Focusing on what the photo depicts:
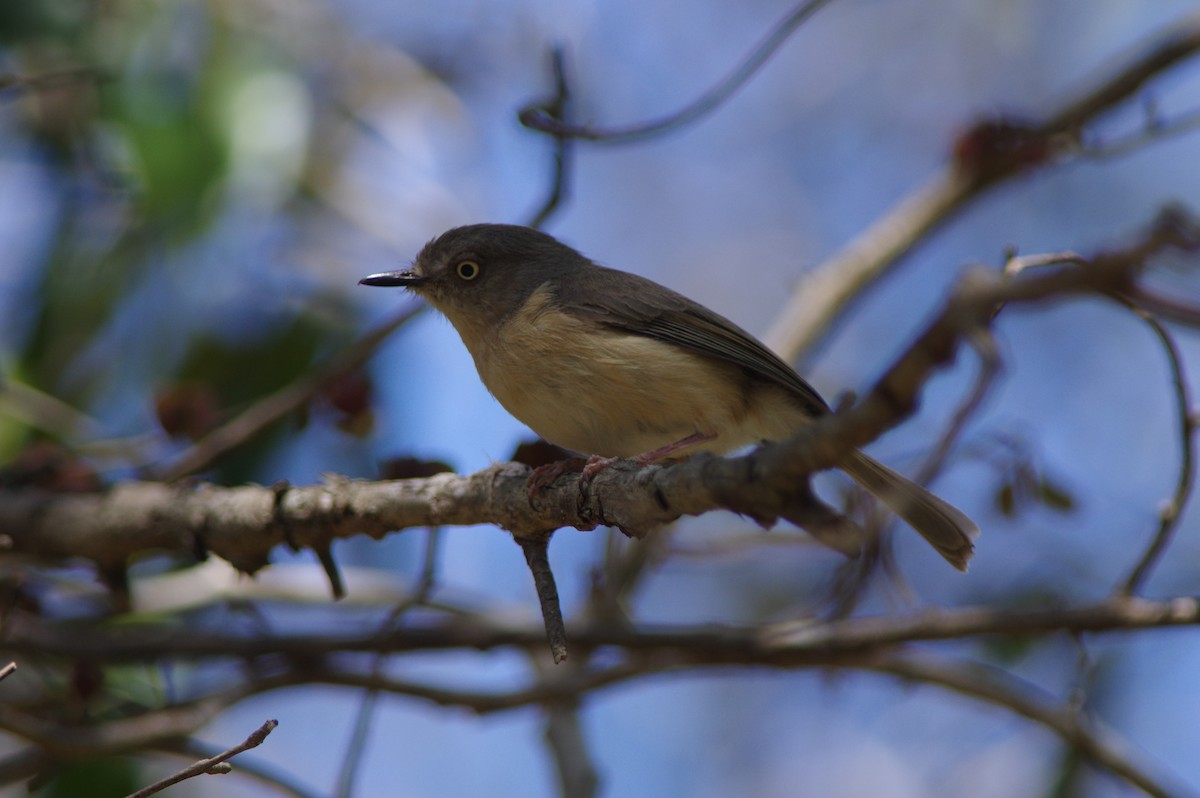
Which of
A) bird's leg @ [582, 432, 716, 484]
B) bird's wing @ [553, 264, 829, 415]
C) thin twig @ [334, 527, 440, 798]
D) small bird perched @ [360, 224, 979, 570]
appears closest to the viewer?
bird's leg @ [582, 432, 716, 484]

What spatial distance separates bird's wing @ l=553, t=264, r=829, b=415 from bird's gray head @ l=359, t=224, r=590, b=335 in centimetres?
33

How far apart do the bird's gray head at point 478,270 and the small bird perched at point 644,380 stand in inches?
5.8

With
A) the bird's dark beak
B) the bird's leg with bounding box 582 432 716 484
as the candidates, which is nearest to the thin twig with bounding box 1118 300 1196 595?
the bird's leg with bounding box 582 432 716 484

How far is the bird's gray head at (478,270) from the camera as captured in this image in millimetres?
4492

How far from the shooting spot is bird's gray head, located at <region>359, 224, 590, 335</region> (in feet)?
14.7

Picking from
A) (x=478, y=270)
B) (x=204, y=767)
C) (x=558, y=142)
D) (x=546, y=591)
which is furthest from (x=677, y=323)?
(x=204, y=767)

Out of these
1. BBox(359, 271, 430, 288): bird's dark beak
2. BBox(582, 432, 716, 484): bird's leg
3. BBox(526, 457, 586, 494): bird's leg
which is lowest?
BBox(526, 457, 586, 494): bird's leg

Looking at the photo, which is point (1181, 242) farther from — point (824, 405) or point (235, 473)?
point (235, 473)

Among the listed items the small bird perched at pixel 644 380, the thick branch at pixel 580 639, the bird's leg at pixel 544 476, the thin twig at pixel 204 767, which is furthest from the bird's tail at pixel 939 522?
the thin twig at pixel 204 767

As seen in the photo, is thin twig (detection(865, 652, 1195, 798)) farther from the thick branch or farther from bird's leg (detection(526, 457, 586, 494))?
bird's leg (detection(526, 457, 586, 494))

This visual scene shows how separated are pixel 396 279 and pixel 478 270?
35 centimetres

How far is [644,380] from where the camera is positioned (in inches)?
147

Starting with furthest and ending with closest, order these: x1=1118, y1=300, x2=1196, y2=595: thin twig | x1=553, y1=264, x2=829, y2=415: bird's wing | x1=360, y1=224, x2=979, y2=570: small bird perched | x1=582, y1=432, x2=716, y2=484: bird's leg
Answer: x1=553, y1=264, x2=829, y2=415: bird's wing
x1=360, y1=224, x2=979, y2=570: small bird perched
x1=582, y1=432, x2=716, y2=484: bird's leg
x1=1118, y1=300, x2=1196, y2=595: thin twig

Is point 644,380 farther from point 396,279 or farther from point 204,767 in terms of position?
point 204,767
